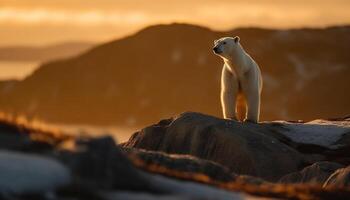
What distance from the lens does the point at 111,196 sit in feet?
64.0

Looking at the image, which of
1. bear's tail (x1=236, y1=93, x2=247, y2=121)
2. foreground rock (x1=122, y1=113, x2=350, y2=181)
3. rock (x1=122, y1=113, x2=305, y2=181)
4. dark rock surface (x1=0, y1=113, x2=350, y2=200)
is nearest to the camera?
dark rock surface (x1=0, y1=113, x2=350, y2=200)

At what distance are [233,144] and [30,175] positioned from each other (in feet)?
77.5

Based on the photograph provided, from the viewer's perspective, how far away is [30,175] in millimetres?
18594

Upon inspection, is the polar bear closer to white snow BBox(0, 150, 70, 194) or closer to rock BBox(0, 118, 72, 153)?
rock BBox(0, 118, 72, 153)

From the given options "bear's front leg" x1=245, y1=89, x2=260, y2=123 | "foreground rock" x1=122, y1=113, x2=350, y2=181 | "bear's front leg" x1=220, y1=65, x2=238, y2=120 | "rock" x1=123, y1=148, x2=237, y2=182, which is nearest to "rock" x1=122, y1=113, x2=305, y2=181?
"foreground rock" x1=122, y1=113, x2=350, y2=181

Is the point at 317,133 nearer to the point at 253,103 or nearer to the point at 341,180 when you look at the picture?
the point at 253,103

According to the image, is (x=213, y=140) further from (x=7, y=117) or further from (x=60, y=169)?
(x=60, y=169)

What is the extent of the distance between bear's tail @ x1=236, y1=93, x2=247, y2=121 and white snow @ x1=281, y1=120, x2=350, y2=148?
214cm

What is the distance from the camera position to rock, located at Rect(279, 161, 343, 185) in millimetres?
40562

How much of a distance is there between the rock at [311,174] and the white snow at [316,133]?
2.81 meters

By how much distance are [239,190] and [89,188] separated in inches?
216

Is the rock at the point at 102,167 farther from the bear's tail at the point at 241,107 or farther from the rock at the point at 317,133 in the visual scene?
the rock at the point at 317,133

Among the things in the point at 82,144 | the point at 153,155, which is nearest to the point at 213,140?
the point at 153,155

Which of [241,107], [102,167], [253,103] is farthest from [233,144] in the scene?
[102,167]
